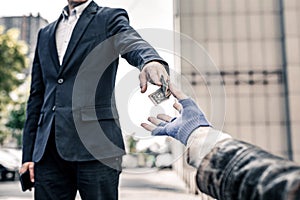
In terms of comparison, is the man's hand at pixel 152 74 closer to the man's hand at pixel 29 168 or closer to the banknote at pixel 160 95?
the banknote at pixel 160 95

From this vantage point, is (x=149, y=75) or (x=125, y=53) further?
(x=125, y=53)

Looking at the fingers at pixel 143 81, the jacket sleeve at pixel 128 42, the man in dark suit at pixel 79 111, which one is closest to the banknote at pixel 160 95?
the fingers at pixel 143 81

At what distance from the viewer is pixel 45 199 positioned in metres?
1.84

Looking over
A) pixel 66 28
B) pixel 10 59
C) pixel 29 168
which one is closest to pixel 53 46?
pixel 66 28

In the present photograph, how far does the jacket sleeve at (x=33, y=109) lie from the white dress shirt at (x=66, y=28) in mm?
124

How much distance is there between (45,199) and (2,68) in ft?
→ 42.6

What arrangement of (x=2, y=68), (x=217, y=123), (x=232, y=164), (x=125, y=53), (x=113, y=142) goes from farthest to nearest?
(x=2, y=68), (x=113, y=142), (x=125, y=53), (x=217, y=123), (x=232, y=164)

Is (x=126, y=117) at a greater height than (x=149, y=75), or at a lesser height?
lesser

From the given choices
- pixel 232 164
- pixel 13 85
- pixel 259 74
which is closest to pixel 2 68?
pixel 13 85

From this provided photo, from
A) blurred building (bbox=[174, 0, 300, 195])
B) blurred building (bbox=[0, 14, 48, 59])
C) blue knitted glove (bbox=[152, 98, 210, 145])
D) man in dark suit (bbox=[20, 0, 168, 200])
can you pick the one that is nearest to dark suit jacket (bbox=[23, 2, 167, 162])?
man in dark suit (bbox=[20, 0, 168, 200])

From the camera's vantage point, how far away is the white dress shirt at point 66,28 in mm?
1869

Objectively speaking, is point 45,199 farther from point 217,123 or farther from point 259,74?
point 259,74

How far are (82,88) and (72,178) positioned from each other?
1.03 ft

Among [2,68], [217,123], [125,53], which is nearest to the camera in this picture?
[217,123]
